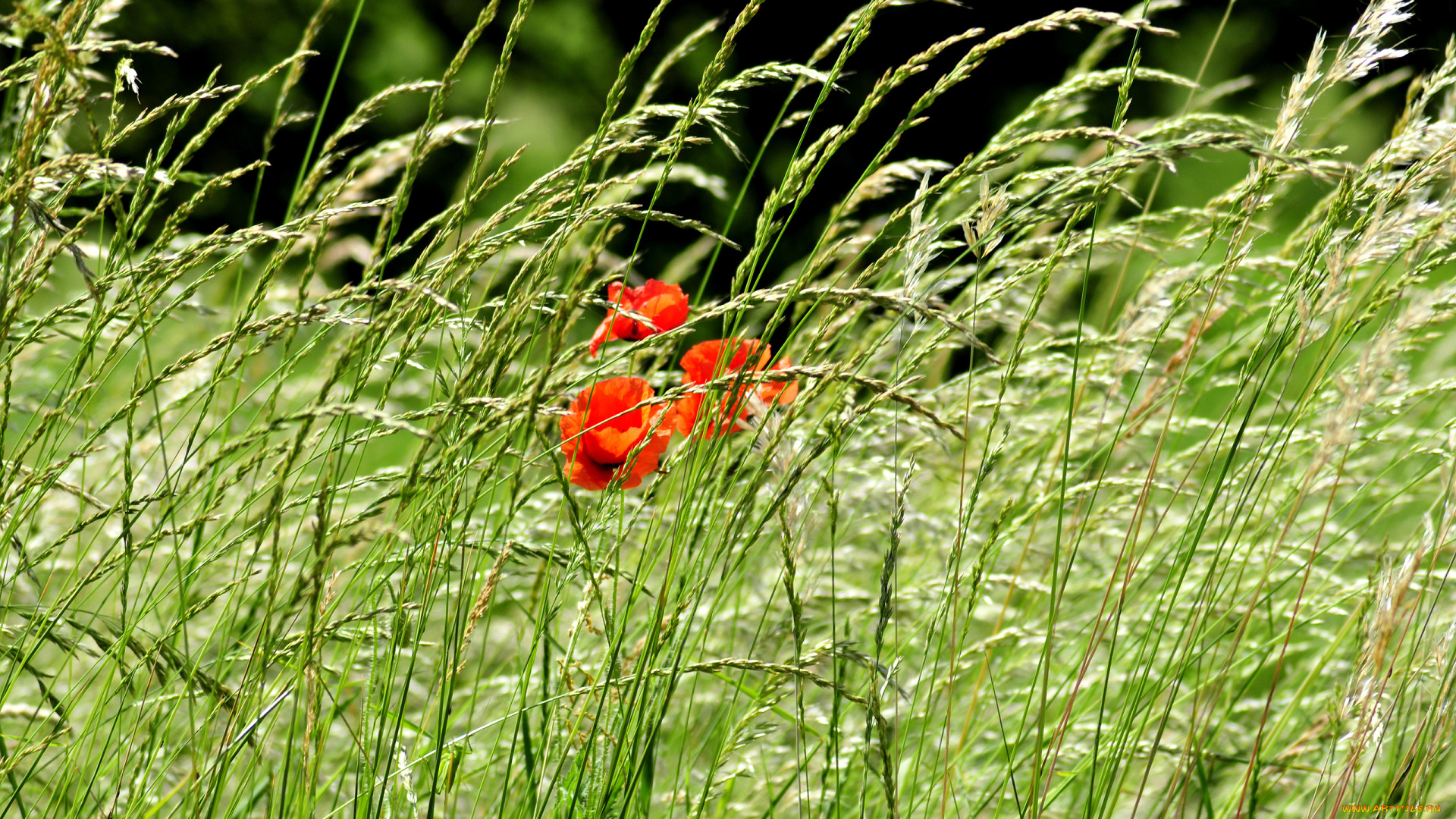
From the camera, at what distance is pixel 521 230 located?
983 mm

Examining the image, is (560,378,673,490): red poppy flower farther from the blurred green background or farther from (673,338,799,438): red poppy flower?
the blurred green background

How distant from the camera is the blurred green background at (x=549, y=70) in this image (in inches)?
203

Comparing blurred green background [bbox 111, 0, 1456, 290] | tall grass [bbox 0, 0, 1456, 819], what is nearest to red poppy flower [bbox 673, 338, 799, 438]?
tall grass [bbox 0, 0, 1456, 819]

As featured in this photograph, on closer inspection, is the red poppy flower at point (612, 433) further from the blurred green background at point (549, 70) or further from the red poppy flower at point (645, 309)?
the blurred green background at point (549, 70)

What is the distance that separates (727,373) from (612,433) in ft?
0.45

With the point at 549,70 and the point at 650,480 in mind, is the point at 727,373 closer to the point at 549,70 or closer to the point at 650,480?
the point at 650,480

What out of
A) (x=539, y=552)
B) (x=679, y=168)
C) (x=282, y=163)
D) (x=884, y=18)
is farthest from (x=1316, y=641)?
(x=282, y=163)

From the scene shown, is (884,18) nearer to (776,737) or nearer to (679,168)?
(679,168)

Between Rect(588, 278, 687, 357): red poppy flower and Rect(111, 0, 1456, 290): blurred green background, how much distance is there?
146 inches

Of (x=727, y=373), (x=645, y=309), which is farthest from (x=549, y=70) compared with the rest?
(x=727, y=373)

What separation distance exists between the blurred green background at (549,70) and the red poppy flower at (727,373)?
380 cm

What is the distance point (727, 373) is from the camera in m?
1.03

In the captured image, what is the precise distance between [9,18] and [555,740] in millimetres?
746

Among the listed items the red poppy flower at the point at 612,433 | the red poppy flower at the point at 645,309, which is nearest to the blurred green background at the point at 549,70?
the red poppy flower at the point at 645,309
